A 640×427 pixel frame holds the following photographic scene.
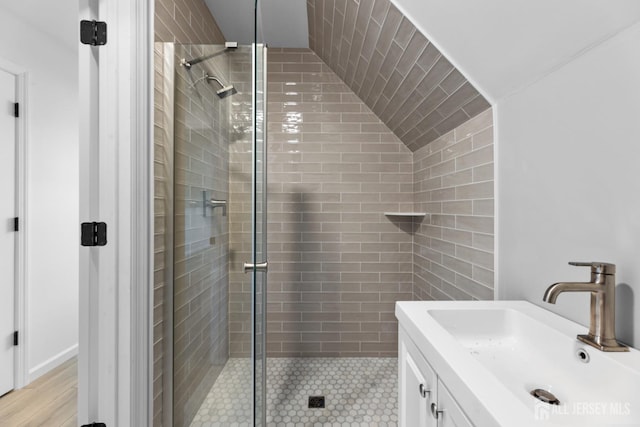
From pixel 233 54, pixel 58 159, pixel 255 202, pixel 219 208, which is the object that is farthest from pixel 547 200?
pixel 58 159

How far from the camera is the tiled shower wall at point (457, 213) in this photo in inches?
55.1

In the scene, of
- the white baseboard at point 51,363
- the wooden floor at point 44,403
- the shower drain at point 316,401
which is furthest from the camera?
the white baseboard at point 51,363

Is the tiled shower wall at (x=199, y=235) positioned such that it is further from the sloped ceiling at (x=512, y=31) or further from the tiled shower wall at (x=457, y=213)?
the tiled shower wall at (x=457, y=213)

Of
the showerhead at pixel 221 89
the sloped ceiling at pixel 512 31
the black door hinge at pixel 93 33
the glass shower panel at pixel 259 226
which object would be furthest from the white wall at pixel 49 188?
the sloped ceiling at pixel 512 31

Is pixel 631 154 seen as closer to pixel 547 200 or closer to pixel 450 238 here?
pixel 547 200

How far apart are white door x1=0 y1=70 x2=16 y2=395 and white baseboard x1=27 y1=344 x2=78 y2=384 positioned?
0.34 ft

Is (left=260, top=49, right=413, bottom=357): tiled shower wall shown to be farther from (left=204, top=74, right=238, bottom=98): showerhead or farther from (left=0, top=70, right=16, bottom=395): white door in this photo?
(left=0, top=70, right=16, bottom=395): white door

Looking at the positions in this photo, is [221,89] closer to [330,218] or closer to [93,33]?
[93,33]

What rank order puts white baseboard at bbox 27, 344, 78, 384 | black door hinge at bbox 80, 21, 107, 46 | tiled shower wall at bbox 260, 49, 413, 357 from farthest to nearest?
tiled shower wall at bbox 260, 49, 413, 357
white baseboard at bbox 27, 344, 78, 384
black door hinge at bbox 80, 21, 107, 46

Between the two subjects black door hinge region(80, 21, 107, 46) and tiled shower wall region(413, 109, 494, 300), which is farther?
tiled shower wall region(413, 109, 494, 300)

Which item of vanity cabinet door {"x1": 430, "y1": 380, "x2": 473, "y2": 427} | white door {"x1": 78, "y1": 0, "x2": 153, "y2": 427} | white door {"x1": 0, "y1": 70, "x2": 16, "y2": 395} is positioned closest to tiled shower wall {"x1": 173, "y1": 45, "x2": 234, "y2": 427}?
white door {"x1": 78, "y1": 0, "x2": 153, "y2": 427}

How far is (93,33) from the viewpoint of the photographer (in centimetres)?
111

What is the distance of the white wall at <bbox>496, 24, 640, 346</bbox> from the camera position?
0.73 metres

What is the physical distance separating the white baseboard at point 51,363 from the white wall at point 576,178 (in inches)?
120
